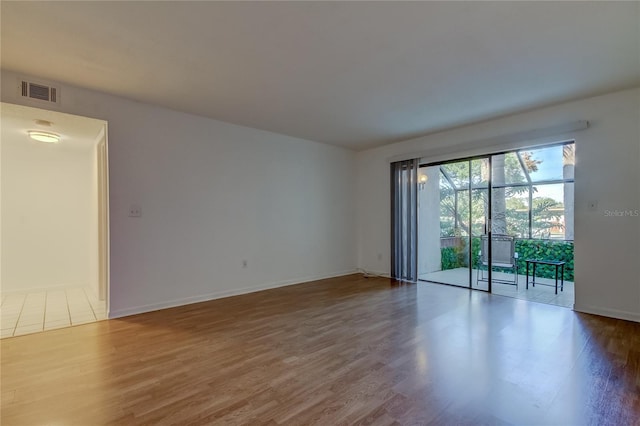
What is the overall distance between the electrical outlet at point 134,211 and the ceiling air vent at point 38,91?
1288 millimetres

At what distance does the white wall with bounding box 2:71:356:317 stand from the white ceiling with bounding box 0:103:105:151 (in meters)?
0.21

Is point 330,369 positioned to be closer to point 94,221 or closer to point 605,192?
point 605,192

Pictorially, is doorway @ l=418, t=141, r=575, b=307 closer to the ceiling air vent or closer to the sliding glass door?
the sliding glass door

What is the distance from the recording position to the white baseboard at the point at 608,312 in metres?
3.27

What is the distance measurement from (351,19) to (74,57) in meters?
2.39

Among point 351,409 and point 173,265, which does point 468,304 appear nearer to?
point 351,409

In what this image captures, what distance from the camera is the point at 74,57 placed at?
2582 mm

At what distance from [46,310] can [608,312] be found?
6.70 m

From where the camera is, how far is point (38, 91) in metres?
2.98

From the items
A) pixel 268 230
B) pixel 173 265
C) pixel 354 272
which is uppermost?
pixel 268 230

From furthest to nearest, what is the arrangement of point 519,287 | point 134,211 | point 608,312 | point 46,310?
point 519,287, point 46,310, point 134,211, point 608,312

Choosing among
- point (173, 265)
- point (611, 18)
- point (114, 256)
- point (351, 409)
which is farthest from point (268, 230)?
Result: point (611, 18)

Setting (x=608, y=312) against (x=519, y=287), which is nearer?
(x=608, y=312)

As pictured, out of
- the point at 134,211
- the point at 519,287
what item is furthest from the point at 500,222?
the point at 134,211
